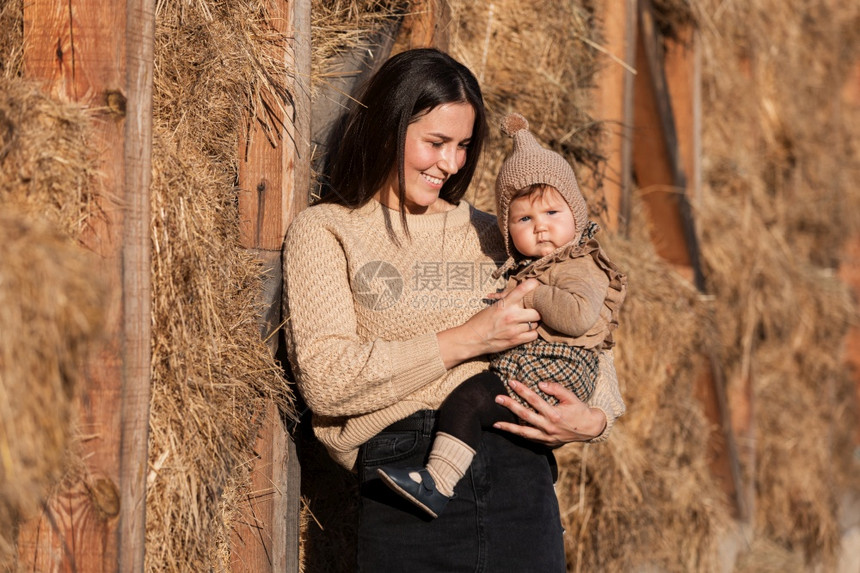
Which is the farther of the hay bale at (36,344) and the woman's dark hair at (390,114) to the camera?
the woman's dark hair at (390,114)

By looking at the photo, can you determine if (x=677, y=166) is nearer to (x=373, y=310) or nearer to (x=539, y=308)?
(x=539, y=308)

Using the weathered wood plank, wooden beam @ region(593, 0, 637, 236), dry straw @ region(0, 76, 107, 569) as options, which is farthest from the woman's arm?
wooden beam @ region(593, 0, 637, 236)

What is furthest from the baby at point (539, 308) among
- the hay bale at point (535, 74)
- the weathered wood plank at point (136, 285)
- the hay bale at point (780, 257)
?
the hay bale at point (780, 257)

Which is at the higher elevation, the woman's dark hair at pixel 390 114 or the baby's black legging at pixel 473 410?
the woman's dark hair at pixel 390 114

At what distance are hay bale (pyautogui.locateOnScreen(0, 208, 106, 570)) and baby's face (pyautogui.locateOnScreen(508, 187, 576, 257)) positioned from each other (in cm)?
115

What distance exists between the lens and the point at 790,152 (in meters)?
5.94

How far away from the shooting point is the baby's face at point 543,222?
2.39 m

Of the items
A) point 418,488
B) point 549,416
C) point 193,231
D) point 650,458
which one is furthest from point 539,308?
point 650,458

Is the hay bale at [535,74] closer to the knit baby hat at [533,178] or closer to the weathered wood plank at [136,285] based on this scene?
the knit baby hat at [533,178]

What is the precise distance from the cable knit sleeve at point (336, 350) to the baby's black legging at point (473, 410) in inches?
3.0

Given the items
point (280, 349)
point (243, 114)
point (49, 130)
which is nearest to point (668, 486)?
point (280, 349)

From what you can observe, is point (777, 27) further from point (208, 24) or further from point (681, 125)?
point (208, 24)

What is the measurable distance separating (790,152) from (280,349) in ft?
14.3

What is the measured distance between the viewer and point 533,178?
2.39m
